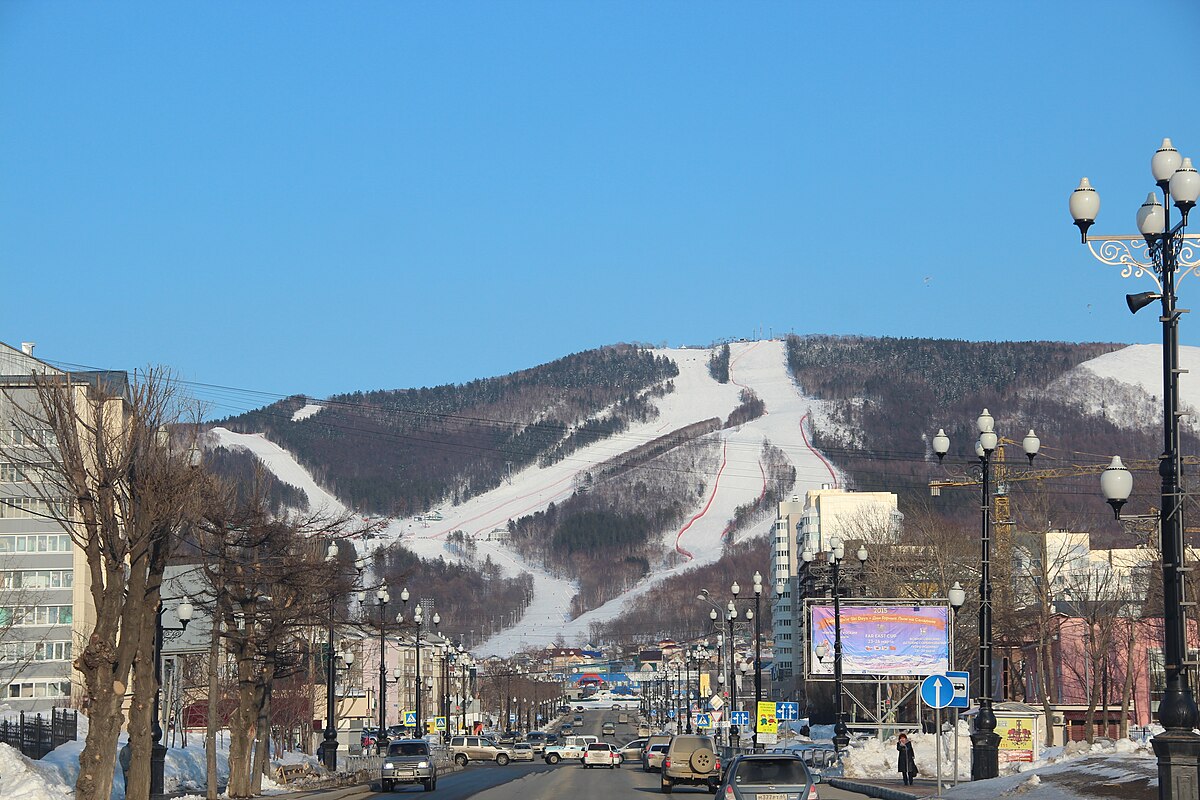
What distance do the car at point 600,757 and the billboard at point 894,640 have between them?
82.7 feet

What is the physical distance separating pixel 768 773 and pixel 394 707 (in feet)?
552

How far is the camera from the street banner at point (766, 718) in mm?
59906

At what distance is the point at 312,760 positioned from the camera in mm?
68688

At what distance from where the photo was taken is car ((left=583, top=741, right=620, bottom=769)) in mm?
82706

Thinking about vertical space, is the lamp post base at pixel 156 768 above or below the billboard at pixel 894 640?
below

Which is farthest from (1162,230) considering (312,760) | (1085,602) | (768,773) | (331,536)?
(1085,602)

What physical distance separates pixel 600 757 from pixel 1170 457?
2520 inches

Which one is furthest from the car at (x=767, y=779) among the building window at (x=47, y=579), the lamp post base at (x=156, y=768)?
the building window at (x=47, y=579)

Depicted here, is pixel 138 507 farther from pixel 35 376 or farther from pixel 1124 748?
pixel 1124 748

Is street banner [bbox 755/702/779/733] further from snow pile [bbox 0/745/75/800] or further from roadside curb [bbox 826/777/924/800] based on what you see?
snow pile [bbox 0/745/75/800]

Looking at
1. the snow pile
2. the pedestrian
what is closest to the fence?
the snow pile

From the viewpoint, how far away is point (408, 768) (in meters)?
53.8

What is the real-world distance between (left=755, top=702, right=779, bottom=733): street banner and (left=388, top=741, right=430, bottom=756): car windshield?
1341 centimetres

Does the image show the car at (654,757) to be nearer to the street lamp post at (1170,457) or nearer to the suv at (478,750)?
the suv at (478,750)
